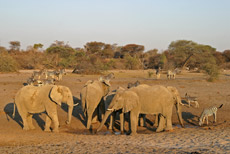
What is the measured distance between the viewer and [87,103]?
11.2 metres

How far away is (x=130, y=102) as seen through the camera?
987 centimetres

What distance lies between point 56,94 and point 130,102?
2592 millimetres

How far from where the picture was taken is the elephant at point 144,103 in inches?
391

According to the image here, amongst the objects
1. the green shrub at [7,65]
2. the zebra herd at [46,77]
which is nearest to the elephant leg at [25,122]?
the zebra herd at [46,77]

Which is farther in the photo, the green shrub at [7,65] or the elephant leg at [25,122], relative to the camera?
the green shrub at [7,65]

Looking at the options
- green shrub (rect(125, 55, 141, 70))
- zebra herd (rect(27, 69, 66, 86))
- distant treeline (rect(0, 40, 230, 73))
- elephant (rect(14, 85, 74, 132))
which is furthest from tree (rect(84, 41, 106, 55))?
elephant (rect(14, 85, 74, 132))

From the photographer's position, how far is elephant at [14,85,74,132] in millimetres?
10266

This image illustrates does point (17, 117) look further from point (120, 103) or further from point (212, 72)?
point (212, 72)

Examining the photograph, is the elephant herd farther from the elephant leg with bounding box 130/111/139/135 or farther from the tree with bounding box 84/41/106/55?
the tree with bounding box 84/41/106/55

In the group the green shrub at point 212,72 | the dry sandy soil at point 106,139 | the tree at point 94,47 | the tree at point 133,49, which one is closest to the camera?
the dry sandy soil at point 106,139

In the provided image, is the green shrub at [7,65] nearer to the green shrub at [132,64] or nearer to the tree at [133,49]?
the green shrub at [132,64]

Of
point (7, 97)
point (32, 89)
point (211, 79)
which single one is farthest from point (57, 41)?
point (32, 89)

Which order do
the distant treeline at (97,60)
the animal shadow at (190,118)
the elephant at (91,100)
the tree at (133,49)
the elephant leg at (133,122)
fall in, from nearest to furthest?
the elephant leg at (133,122) < the elephant at (91,100) < the animal shadow at (190,118) < the distant treeline at (97,60) < the tree at (133,49)

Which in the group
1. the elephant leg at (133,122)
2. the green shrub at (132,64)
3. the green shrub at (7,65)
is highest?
the green shrub at (132,64)
